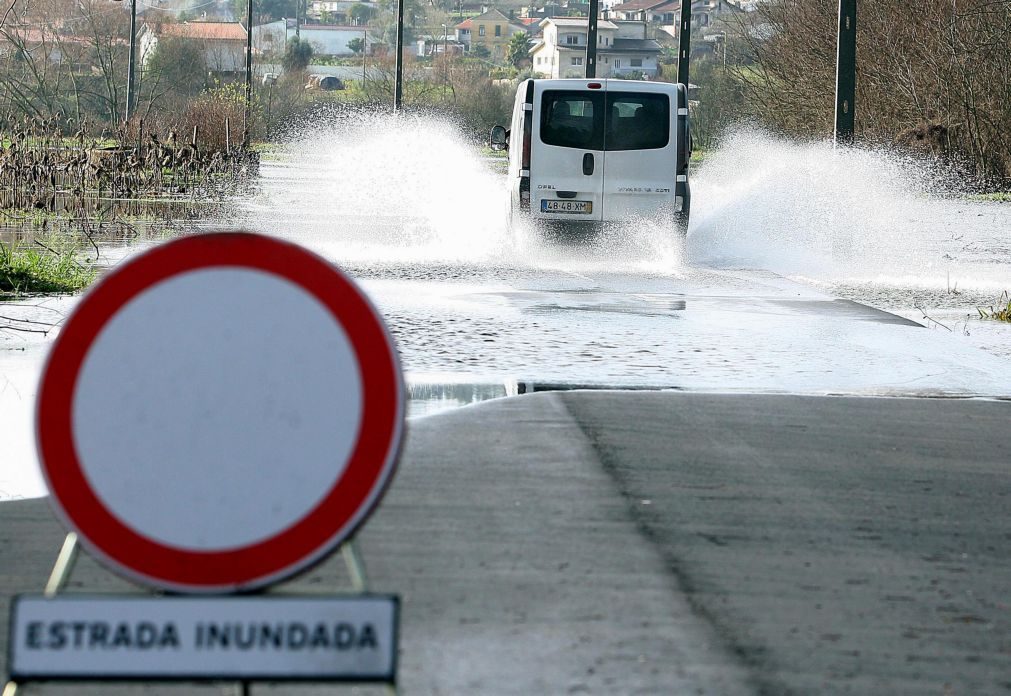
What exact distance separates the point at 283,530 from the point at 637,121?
56.5 feet

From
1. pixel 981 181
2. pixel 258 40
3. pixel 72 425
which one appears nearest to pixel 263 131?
pixel 981 181

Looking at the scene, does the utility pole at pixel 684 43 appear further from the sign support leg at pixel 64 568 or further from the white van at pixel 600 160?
the sign support leg at pixel 64 568

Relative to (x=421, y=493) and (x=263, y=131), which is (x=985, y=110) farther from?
(x=421, y=493)

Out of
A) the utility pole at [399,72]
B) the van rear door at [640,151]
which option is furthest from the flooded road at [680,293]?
the utility pole at [399,72]

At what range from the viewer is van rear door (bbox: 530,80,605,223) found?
63.9 feet

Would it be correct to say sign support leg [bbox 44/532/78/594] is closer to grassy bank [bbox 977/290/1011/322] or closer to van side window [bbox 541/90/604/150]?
grassy bank [bbox 977/290/1011/322]

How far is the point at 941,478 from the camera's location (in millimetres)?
7203

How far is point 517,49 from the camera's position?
606 ft

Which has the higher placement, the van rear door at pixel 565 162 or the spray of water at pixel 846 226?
the van rear door at pixel 565 162

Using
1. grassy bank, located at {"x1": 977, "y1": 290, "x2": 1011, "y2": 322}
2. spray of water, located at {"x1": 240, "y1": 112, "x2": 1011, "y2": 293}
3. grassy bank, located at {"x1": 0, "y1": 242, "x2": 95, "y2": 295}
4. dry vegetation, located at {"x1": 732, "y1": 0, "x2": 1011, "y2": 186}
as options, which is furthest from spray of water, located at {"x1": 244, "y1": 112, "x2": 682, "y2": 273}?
dry vegetation, located at {"x1": 732, "y1": 0, "x2": 1011, "y2": 186}

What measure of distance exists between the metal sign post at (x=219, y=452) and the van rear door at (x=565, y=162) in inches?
655

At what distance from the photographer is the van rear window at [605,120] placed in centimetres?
1962

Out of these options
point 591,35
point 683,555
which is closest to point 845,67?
point 683,555

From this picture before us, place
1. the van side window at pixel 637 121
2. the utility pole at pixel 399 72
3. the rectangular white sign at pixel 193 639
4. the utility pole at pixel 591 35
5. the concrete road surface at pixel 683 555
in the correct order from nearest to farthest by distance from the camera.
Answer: the rectangular white sign at pixel 193 639, the concrete road surface at pixel 683 555, the van side window at pixel 637 121, the utility pole at pixel 591 35, the utility pole at pixel 399 72
